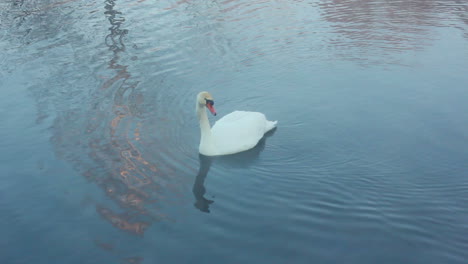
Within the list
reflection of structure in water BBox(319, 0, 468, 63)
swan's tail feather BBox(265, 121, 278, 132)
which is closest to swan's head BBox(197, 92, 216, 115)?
swan's tail feather BBox(265, 121, 278, 132)

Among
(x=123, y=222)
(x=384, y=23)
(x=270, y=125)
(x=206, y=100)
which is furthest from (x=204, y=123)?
(x=384, y=23)

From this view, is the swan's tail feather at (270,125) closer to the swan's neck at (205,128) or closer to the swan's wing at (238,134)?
the swan's wing at (238,134)

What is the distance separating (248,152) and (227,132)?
1.70ft

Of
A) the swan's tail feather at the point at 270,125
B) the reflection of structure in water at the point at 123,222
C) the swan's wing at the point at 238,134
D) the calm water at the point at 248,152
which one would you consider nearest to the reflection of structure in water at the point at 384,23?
the calm water at the point at 248,152

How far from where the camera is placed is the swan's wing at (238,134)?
347 inches

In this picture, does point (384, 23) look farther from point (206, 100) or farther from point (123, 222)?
point (123, 222)

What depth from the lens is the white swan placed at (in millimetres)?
8695

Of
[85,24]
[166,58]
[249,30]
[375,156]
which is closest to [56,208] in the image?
[375,156]

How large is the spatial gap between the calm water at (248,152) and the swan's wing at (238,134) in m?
0.22

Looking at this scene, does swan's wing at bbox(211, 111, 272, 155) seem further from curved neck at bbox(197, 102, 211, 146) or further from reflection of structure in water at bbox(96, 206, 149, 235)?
reflection of structure in water at bbox(96, 206, 149, 235)

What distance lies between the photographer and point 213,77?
1223cm

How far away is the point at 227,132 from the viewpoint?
890 cm

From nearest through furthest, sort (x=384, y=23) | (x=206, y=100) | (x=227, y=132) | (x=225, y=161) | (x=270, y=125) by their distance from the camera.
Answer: (x=206, y=100) → (x=225, y=161) → (x=227, y=132) → (x=270, y=125) → (x=384, y=23)

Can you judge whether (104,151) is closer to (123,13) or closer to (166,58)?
(166,58)
